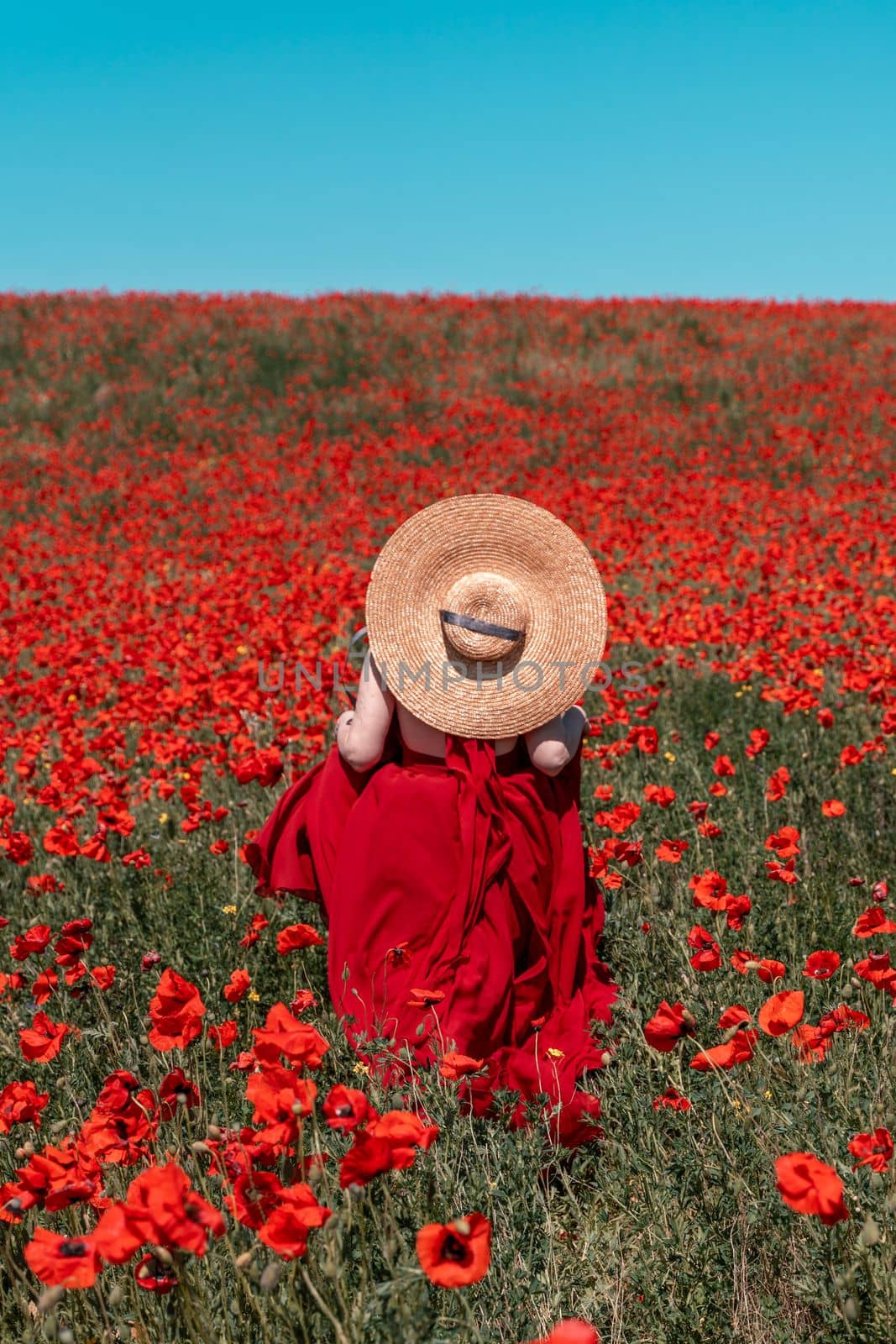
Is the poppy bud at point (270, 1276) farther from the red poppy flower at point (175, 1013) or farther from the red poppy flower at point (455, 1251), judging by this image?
the red poppy flower at point (175, 1013)

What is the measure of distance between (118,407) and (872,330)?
16.5 meters

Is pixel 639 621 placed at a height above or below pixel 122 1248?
above

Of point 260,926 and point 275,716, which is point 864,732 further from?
point 260,926

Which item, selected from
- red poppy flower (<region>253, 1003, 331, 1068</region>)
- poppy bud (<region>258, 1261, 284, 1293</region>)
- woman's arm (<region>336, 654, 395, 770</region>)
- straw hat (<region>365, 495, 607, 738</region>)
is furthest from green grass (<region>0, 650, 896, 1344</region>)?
straw hat (<region>365, 495, 607, 738</region>)

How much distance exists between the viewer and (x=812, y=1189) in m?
1.48

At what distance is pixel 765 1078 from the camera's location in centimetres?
254

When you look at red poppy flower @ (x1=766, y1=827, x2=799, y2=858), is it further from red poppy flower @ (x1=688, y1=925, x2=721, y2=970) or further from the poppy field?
red poppy flower @ (x1=688, y1=925, x2=721, y2=970)

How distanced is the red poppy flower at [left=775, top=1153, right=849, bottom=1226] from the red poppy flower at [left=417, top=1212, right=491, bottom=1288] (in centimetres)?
43

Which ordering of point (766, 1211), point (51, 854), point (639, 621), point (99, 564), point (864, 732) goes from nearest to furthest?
point (766, 1211) → point (51, 854) → point (864, 732) → point (639, 621) → point (99, 564)

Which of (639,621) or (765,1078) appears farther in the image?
(639,621)

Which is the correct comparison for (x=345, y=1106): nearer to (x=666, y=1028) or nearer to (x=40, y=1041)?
(x=666, y=1028)

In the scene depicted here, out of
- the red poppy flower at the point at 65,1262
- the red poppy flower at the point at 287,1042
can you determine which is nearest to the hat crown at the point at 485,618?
the red poppy flower at the point at 287,1042

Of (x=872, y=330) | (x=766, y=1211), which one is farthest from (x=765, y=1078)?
(x=872, y=330)

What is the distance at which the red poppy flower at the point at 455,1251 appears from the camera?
1.38 metres
